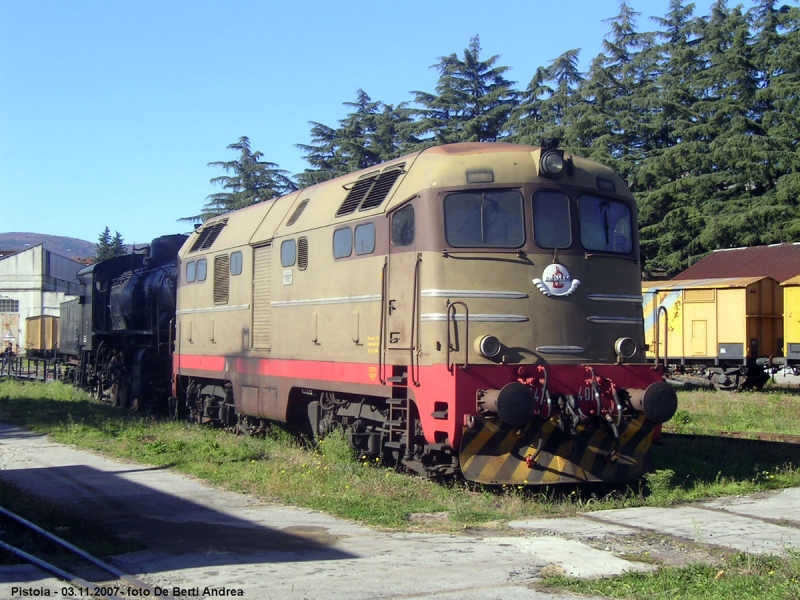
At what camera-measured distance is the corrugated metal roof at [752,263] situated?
29.8 metres

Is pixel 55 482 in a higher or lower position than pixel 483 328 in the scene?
lower

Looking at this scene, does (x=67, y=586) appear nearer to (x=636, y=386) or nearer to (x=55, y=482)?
(x=55, y=482)

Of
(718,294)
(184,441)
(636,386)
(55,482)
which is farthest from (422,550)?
(718,294)

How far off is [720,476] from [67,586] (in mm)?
7806

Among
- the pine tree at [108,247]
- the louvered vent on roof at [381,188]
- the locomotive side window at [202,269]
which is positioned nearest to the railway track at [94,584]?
the louvered vent on roof at [381,188]

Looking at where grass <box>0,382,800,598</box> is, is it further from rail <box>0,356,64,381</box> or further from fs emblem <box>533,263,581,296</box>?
rail <box>0,356,64,381</box>

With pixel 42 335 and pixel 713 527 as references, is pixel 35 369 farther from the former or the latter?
pixel 713 527

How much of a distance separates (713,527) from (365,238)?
5155 millimetres

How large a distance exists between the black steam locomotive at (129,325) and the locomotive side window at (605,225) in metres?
11.3

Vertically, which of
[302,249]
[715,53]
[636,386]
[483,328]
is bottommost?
[636,386]

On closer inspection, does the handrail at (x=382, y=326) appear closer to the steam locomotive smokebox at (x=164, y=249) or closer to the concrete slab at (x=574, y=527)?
the concrete slab at (x=574, y=527)

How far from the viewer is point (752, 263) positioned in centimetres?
3133

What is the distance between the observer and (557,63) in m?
46.4

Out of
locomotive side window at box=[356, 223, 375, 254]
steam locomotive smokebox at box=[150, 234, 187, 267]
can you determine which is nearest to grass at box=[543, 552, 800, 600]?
locomotive side window at box=[356, 223, 375, 254]
